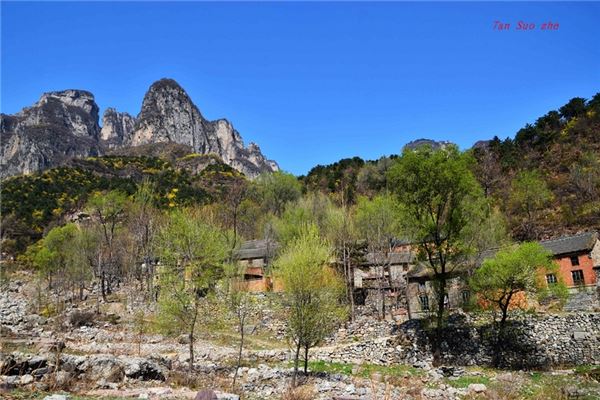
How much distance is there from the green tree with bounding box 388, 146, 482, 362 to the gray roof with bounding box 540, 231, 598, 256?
16714mm

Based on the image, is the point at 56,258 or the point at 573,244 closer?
the point at 573,244

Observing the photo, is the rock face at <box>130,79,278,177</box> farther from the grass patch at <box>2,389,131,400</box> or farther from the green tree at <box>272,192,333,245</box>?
the grass patch at <box>2,389,131,400</box>

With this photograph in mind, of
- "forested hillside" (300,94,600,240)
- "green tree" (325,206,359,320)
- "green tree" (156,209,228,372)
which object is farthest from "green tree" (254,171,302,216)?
"green tree" (156,209,228,372)

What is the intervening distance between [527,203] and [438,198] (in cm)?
3644

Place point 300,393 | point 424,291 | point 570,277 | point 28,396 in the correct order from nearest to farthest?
1. point 28,396
2. point 300,393
3. point 570,277
4. point 424,291

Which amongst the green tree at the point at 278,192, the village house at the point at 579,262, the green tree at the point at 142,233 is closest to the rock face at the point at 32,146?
the green tree at the point at 278,192

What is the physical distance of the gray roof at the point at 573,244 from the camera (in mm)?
40594

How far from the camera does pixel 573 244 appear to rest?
42156mm

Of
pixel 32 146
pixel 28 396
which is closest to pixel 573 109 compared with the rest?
pixel 28 396

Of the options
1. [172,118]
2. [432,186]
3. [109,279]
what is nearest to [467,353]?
[432,186]

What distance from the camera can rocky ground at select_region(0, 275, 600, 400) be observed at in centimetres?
1627

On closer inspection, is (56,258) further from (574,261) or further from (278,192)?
(574,261)

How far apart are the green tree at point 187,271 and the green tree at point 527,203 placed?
44.0 meters

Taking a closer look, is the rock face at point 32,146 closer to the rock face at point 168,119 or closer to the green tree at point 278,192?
the rock face at point 168,119
